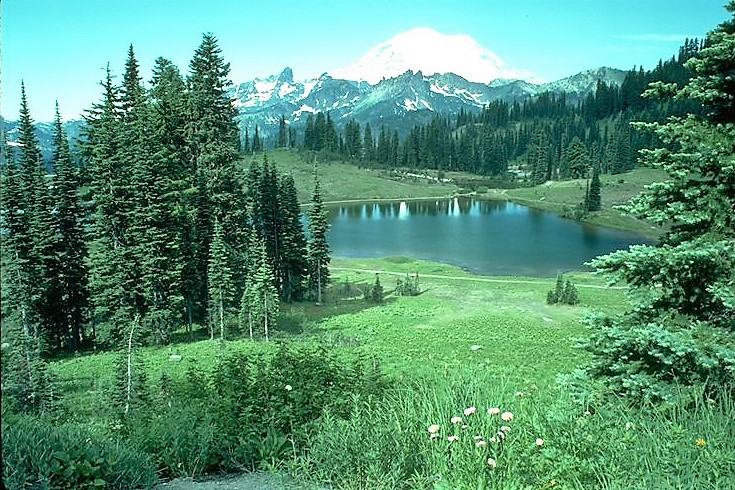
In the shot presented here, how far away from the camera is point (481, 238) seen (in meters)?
85.1

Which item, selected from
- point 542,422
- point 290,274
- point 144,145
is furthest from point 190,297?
point 542,422

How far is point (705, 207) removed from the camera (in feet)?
26.8

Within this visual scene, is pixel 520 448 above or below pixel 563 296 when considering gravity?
above

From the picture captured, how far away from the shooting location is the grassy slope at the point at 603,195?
98500 millimetres

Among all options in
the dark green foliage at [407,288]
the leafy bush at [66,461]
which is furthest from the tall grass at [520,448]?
the dark green foliage at [407,288]

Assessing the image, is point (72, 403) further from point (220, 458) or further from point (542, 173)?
point (542, 173)

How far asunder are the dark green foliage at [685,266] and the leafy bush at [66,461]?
611 cm

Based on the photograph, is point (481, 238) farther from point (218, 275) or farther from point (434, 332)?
point (218, 275)

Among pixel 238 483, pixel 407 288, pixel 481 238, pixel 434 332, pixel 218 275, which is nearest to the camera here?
pixel 238 483

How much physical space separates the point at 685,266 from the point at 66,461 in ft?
25.6

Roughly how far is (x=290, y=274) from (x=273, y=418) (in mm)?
43767

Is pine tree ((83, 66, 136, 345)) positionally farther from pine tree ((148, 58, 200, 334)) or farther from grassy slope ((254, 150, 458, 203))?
grassy slope ((254, 150, 458, 203))

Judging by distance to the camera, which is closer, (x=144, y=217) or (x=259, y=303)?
(x=144, y=217)

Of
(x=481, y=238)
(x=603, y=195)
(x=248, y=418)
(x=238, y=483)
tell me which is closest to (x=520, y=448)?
(x=238, y=483)
